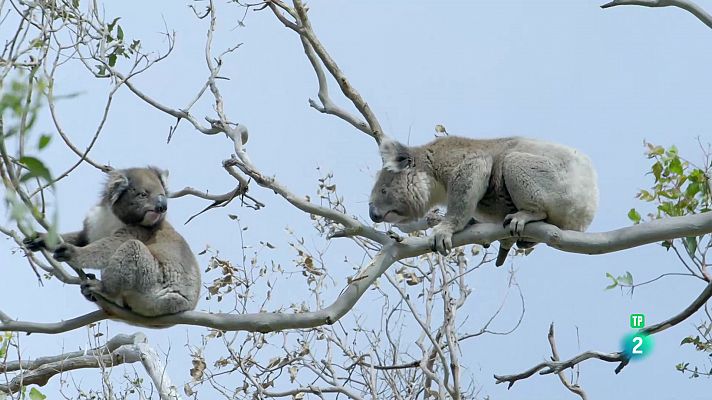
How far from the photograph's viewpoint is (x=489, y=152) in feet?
18.3

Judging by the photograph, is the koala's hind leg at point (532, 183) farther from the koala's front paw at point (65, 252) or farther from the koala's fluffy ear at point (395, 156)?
the koala's front paw at point (65, 252)

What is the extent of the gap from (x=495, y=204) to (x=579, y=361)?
110 cm

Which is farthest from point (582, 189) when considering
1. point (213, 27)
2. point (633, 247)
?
point (213, 27)

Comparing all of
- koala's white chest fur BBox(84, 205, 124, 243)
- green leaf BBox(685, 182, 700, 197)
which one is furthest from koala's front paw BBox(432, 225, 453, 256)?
koala's white chest fur BBox(84, 205, 124, 243)

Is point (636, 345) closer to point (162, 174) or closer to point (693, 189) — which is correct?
point (693, 189)

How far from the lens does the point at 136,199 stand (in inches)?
205

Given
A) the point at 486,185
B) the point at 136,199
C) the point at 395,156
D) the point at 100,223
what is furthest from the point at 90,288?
the point at 486,185

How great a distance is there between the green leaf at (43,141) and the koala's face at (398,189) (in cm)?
480

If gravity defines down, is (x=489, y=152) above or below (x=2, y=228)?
above

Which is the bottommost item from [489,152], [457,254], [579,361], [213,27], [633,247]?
[579,361]

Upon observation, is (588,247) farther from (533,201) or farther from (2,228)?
(2,228)

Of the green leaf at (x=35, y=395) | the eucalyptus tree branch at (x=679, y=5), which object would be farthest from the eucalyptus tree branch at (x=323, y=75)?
the green leaf at (x=35, y=395)

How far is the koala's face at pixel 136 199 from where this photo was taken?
5172 mm

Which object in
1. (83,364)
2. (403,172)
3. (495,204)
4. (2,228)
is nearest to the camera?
(2,228)
